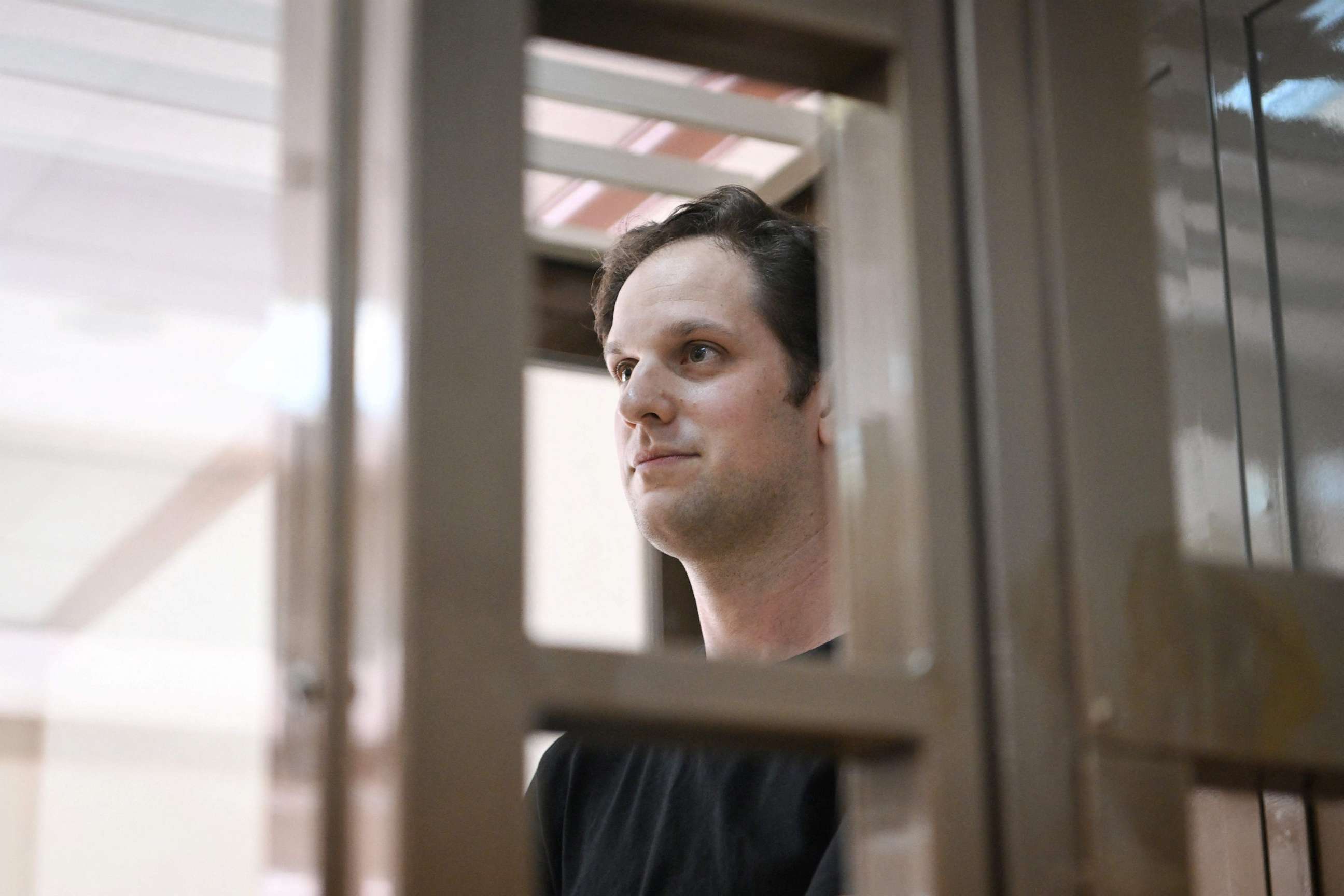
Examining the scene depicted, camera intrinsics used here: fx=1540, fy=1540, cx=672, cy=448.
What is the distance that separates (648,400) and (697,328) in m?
0.17

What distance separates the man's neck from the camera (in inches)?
82.6

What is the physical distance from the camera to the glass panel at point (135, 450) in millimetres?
1095

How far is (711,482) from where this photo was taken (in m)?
2.05

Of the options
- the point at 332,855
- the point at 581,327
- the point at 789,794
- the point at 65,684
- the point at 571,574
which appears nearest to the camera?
the point at 332,855

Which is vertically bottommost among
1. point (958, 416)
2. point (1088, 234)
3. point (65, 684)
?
point (958, 416)

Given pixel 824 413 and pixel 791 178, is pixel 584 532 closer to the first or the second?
pixel 791 178

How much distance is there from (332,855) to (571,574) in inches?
125

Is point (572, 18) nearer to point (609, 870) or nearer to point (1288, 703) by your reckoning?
point (1288, 703)

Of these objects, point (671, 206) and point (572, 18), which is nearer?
point (572, 18)

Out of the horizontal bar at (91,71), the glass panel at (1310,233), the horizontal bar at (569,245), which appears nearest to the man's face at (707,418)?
the horizontal bar at (569,245)

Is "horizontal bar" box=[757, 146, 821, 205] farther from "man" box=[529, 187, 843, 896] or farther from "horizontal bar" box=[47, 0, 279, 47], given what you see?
"horizontal bar" box=[47, 0, 279, 47]

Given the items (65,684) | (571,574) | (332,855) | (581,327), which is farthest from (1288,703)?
(65,684)

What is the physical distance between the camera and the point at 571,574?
3883mm

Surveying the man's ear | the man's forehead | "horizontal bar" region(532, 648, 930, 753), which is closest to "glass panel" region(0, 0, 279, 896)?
"horizontal bar" region(532, 648, 930, 753)
